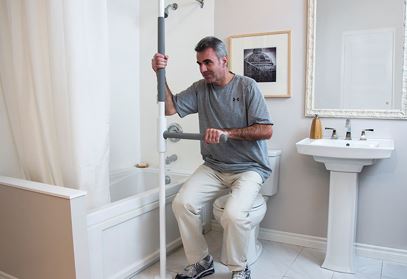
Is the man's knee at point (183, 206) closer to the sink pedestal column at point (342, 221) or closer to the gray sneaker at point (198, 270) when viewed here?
the gray sneaker at point (198, 270)

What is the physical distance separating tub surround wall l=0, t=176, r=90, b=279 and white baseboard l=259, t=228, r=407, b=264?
1448 millimetres

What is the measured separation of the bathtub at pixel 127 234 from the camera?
1.87 metres

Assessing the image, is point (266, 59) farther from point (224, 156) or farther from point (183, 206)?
point (183, 206)

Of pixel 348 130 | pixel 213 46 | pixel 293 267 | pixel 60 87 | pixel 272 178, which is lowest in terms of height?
pixel 293 267

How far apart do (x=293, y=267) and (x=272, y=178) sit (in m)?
0.60

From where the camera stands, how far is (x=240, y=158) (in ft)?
7.10

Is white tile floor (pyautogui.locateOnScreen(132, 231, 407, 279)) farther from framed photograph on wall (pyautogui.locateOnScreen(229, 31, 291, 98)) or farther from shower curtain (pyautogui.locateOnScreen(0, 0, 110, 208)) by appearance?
framed photograph on wall (pyautogui.locateOnScreen(229, 31, 291, 98))

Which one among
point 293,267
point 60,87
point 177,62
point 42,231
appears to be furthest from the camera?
point 177,62

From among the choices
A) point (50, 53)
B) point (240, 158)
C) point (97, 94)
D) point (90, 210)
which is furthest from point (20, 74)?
point (240, 158)

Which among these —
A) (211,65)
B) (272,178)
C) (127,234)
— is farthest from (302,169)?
(127,234)

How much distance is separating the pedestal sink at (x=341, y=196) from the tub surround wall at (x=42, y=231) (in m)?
1.33

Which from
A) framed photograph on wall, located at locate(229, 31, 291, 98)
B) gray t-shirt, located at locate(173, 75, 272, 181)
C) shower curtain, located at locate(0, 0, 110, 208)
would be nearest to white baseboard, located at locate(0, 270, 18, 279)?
shower curtain, located at locate(0, 0, 110, 208)

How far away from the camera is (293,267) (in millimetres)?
2262

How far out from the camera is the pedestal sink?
2.09 meters
